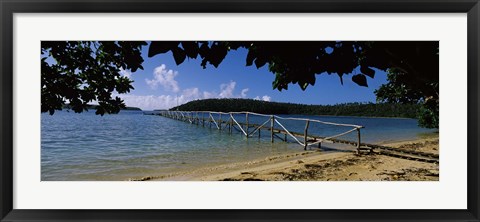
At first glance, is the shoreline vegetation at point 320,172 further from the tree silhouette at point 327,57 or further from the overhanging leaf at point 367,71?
the overhanging leaf at point 367,71

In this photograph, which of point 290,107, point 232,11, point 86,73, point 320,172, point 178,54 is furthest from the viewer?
point 320,172

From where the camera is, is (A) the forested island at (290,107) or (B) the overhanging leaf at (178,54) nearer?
(B) the overhanging leaf at (178,54)

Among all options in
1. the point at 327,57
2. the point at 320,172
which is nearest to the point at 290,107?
the point at 327,57

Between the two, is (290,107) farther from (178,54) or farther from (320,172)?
(320,172)

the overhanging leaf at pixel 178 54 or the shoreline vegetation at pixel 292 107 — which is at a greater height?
the overhanging leaf at pixel 178 54

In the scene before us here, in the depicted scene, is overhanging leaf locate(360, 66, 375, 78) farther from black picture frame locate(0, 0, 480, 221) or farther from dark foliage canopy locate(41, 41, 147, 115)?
dark foliage canopy locate(41, 41, 147, 115)

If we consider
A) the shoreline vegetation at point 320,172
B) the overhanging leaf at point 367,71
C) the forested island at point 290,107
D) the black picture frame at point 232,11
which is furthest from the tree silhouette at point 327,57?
the shoreline vegetation at point 320,172

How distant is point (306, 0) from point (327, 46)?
1.77 feet

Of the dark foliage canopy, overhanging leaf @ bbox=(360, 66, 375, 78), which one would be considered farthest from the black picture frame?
overhanging leaf @ bbox=(360, 66, 375, 78)

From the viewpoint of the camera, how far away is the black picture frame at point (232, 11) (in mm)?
2309

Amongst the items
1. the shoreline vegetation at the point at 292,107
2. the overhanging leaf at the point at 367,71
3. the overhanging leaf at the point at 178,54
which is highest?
the overhanging leaf at the point at 178,54

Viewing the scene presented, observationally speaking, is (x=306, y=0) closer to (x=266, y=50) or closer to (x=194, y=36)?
(x=266, y=50)

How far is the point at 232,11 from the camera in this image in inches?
92.3

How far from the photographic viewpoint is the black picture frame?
2309mm
